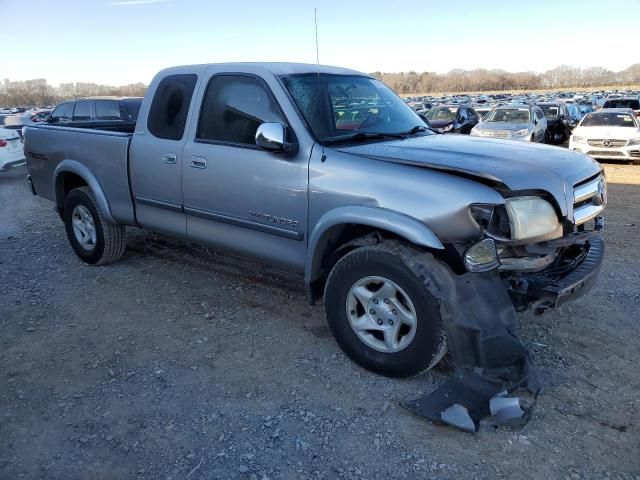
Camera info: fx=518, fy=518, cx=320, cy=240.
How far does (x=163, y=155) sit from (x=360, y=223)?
6.76 ft

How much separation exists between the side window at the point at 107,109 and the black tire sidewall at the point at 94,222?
817 cm

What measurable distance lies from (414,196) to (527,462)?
1.51m

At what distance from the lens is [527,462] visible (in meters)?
2.57

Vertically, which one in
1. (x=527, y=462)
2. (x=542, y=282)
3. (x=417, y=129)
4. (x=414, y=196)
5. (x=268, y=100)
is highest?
(x=268, y=100)

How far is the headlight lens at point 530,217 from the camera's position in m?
2.94

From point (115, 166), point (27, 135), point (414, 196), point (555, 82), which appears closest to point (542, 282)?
point (414, 196)

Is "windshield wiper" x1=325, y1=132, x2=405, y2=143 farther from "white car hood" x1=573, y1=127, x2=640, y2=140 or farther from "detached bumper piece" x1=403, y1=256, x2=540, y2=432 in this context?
"white car hood" x1=573, y1=127, x2=640, y2=140

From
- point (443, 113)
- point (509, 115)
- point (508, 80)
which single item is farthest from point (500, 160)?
point (508, 80)

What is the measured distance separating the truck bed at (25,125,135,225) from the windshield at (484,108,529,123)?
13.6 meters

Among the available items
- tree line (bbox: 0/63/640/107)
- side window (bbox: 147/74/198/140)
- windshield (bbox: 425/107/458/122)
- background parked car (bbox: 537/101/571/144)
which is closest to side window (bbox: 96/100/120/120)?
side window (bbox: 147/74/198/140)

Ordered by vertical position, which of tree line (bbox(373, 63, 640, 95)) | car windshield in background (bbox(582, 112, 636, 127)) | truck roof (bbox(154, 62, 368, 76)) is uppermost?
tree line (bbox(373, 63, 640, 95))

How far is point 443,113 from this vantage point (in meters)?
19.7

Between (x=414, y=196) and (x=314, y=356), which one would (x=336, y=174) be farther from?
(x=314, y=356)

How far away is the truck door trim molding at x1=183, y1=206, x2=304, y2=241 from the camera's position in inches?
144
